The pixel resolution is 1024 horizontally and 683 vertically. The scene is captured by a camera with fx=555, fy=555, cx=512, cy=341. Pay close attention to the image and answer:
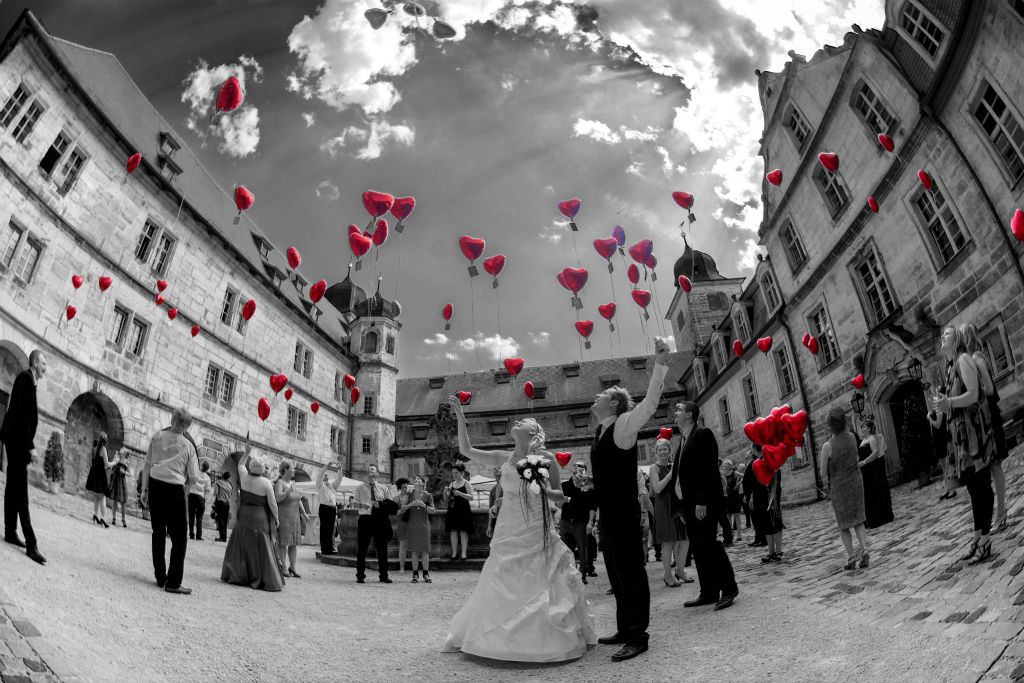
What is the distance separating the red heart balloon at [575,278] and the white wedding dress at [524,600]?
33.4ft

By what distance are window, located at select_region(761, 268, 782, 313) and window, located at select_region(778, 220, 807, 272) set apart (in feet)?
4.43

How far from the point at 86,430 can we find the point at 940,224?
2488cm

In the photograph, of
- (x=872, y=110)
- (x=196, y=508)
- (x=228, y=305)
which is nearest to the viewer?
(x=196, y=508)

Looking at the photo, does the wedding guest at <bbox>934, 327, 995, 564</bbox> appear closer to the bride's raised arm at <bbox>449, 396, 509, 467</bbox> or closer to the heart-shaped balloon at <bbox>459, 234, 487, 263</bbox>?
the bride's raised arm at <bbox>449, 396, 509, 467</bbox>

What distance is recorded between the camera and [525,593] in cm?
405

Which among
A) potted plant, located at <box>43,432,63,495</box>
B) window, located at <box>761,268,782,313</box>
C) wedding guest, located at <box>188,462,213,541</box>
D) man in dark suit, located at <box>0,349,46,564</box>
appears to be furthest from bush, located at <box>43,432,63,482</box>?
window, located at <box>761,268,782,313</box>

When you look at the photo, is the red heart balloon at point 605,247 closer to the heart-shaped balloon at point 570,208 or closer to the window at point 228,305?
the heart-shaped balloon at point 570,208

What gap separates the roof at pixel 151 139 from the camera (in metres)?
17.7

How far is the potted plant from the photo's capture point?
14602mm

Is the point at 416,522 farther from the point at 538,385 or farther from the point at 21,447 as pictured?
the point at 538,385

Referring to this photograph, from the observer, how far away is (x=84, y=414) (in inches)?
698

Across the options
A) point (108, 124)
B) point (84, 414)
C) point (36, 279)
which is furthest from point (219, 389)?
point (108, 124)

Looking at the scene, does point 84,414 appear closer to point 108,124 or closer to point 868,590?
point 108,124

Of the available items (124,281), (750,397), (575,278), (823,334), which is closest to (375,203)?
(575,278)
